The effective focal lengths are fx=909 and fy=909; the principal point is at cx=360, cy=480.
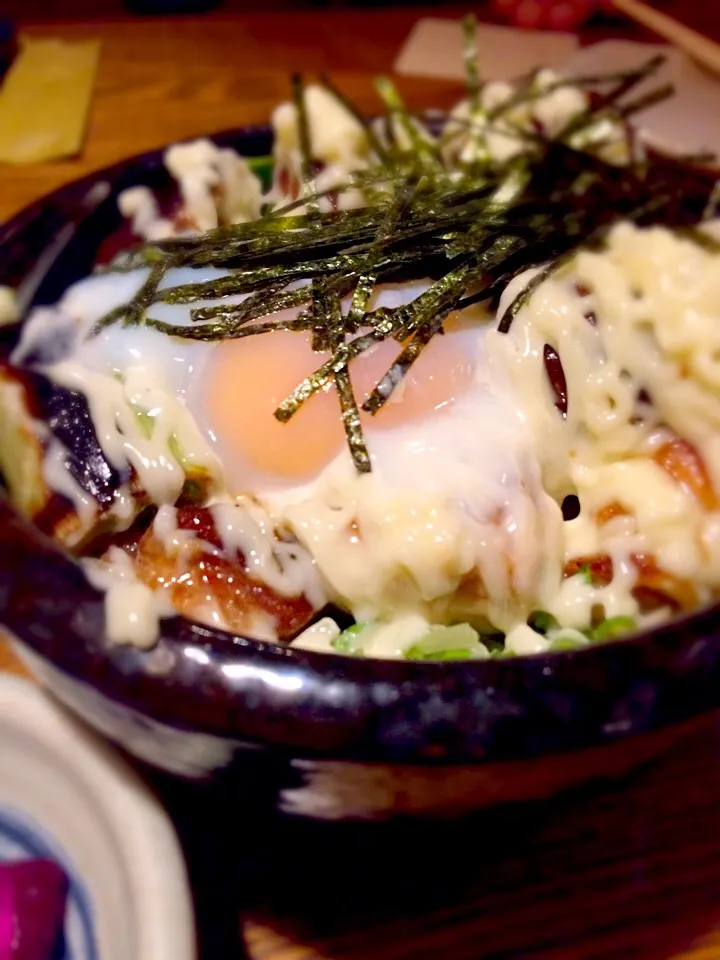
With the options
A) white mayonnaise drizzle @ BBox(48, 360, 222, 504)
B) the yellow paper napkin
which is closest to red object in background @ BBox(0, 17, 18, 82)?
the yellow paper napkin

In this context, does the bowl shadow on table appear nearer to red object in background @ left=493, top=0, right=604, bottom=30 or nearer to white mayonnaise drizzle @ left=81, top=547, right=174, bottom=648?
white mayonnaise drizzle @ left=81, top=547, right=174, bottom=648

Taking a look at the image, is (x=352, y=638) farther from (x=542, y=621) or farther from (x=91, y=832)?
(x=91, y=832)

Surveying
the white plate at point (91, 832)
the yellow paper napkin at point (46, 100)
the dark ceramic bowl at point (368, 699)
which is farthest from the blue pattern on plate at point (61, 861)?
the yellow paper napkin at point (46, 100)

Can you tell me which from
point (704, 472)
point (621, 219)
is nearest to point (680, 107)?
point (621, 219)

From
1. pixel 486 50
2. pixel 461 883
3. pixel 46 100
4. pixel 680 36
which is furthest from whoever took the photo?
pixel 486 50

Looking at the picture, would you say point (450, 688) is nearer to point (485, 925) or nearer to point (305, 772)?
point (305, 772)

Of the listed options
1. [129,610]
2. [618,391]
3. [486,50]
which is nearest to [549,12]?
[486,50]
